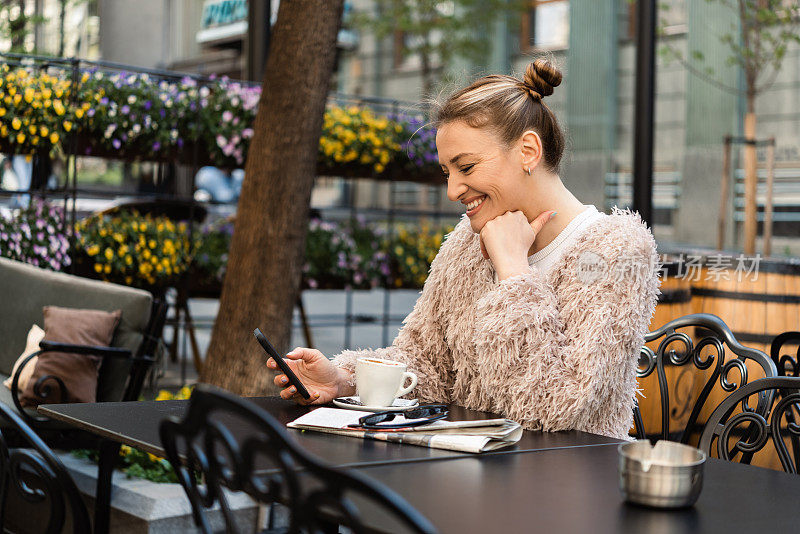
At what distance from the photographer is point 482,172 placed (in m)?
2.22

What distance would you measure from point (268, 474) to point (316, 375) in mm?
799

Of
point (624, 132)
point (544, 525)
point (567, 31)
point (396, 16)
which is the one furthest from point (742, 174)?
point (544, 525)

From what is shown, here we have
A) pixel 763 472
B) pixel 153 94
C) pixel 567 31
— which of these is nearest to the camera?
pixel 763 472

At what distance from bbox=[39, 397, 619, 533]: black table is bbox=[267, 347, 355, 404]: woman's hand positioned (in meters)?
0.06

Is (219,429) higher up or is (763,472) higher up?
(219,429)

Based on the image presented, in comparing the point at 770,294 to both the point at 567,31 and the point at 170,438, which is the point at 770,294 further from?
the point at 567,31

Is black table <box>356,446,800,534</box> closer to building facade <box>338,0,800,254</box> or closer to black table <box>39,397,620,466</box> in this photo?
black table <box>39,397,620,466</box>

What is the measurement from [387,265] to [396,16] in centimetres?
1089

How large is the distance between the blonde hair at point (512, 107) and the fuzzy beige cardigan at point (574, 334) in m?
0.25

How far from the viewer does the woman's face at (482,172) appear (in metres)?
2.22

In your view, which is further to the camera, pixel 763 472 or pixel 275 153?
pixel 275 153

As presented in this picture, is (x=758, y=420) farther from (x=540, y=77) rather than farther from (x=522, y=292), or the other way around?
(x=540, y=77)

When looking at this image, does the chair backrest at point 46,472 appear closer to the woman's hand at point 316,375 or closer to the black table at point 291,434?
the black table at point 291,434

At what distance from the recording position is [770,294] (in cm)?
395
